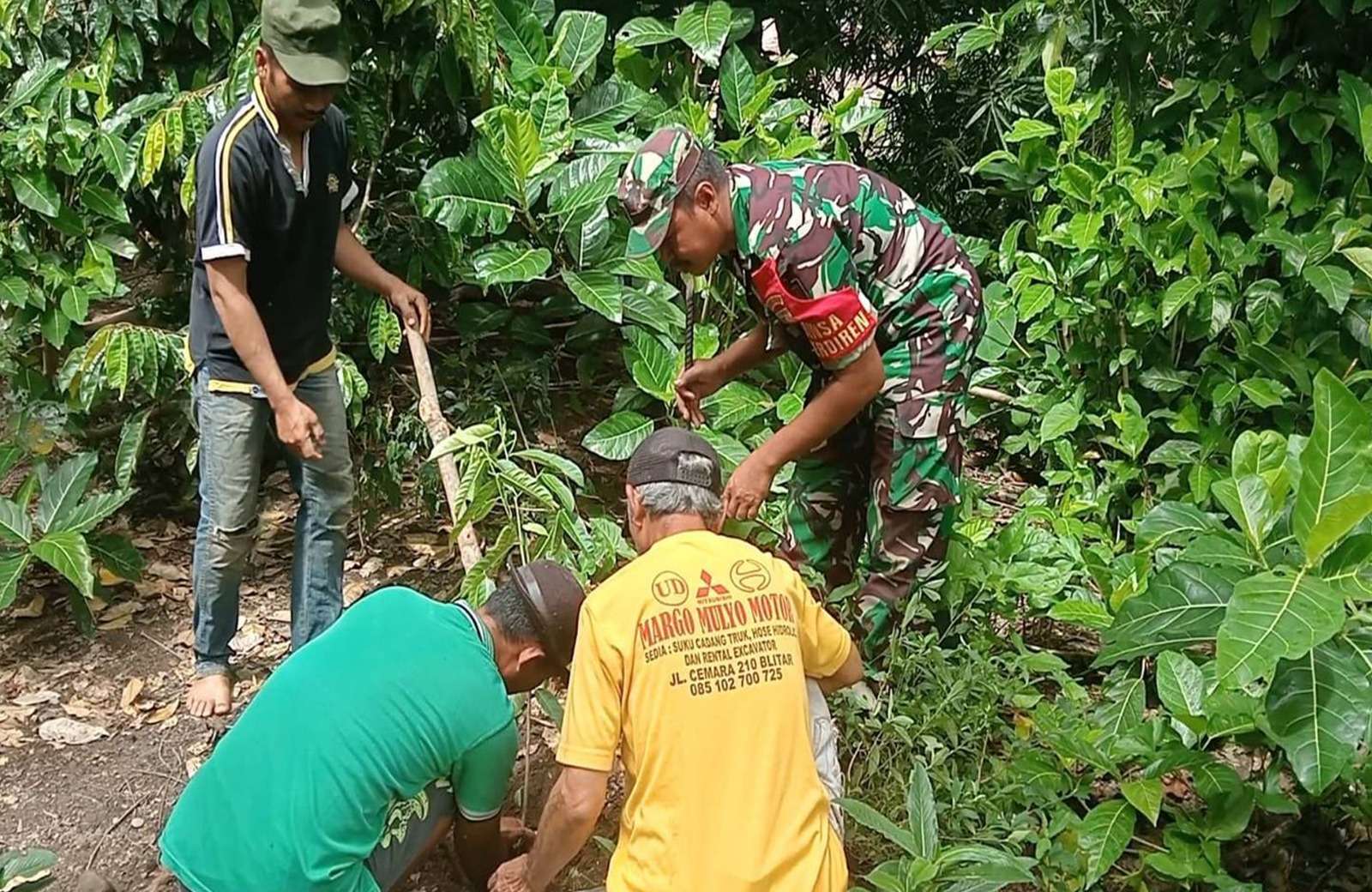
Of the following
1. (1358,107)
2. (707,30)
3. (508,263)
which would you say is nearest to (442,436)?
(508,263)

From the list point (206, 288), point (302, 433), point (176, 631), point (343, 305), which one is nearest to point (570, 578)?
point (302, 433)

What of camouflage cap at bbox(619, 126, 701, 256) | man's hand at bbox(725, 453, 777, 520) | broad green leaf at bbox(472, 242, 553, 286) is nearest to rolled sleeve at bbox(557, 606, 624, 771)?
man's hand at bbox(725, 453, 777, 520)

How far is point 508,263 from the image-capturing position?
11.9 ft

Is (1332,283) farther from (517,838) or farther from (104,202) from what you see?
(104,202)

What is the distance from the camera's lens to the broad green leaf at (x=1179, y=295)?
11.7 ft

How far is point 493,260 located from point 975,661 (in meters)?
1.86

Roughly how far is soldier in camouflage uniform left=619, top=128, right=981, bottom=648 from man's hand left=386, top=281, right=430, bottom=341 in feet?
2.53

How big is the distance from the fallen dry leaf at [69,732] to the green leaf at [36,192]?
1513 mm

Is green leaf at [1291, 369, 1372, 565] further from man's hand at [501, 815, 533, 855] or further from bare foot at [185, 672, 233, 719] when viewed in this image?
bare foot at [185, 672, 233, 719]

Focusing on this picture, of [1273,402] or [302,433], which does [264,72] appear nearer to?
[302,433]

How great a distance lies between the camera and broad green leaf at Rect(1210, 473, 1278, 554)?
89.0 inches

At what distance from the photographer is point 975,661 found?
2840mm

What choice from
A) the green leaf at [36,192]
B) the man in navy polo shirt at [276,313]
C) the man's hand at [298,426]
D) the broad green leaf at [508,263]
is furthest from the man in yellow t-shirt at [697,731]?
the green leaf at [36,192]

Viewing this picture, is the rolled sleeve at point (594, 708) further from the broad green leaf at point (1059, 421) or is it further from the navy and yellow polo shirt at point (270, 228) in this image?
the broad green leaf at point (1059, 421)
